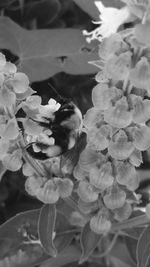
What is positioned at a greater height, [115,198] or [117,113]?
[117,113]

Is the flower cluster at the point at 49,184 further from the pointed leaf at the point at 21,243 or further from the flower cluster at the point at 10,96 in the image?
the pointed leaf at the point at 21,243

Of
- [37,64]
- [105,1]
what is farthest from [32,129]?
[105,1]

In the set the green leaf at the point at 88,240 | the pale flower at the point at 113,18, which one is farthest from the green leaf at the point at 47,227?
the pale flower at the point at 113,18

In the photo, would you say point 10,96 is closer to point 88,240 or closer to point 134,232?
point 88,240

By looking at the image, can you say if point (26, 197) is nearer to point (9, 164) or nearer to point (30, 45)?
point (30, 45)

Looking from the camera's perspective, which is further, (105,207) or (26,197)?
(26,197)

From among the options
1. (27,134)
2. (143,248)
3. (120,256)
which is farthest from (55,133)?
(120,256)

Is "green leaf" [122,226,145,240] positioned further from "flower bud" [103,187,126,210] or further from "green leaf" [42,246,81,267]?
"flower bud" [103,187,126,210]

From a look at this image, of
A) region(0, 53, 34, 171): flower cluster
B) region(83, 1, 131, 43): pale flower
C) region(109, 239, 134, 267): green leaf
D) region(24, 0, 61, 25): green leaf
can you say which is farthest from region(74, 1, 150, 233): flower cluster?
region(24, 0, 61, 25): green leaf
